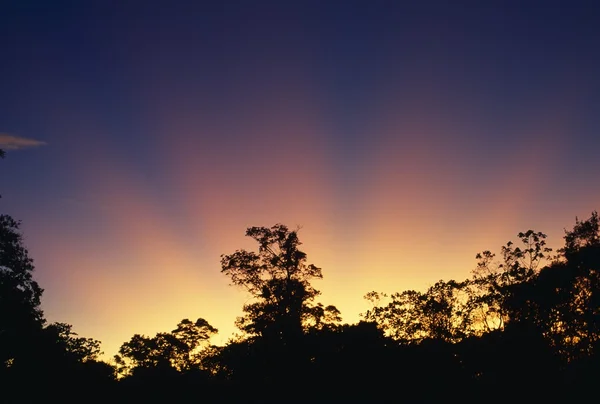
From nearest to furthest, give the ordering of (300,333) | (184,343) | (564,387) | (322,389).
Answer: (564,387), (322,389), (300,333), (184,343)

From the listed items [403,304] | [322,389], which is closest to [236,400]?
[322,389]

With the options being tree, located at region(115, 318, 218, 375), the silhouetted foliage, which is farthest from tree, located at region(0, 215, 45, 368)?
tree, located at region(115, 318, 218, 375)

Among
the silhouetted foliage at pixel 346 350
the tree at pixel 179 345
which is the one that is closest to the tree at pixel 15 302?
the silhouetted foliage at pixel 346 350

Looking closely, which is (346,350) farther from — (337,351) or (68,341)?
(68,341)

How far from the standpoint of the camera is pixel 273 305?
127ft

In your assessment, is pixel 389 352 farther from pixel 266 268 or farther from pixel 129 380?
pixel 129 380

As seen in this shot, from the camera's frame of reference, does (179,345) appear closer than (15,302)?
No

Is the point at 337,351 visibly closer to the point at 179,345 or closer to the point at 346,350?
the point at 346,350

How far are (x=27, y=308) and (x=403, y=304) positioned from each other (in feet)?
116

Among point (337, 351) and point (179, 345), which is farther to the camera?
point (179, 345)

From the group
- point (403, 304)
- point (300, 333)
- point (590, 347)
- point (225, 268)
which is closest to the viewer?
point (590, 347)

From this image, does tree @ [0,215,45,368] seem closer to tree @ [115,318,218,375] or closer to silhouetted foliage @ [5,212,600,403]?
silhouetted foliage @ [5,212,600,403]

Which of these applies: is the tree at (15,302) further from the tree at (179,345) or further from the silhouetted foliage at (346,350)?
the tree at (179,345)

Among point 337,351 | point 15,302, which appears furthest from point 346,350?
point 15,302
